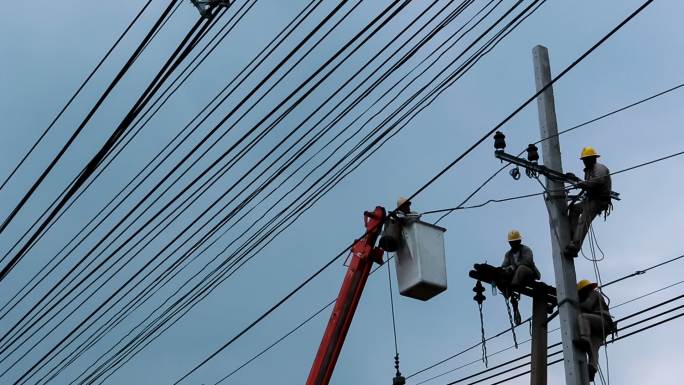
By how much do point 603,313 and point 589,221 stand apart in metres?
0.97

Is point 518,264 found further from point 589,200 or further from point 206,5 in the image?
point 206,5

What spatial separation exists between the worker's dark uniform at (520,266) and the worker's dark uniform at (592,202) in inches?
→ 34.6

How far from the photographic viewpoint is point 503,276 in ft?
46.1

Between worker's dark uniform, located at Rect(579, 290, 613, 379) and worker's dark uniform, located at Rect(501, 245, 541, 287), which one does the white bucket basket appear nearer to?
worker's dark uniform, located at Rect(501, 245, 541, 287)

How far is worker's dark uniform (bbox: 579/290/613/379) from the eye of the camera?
496 inches

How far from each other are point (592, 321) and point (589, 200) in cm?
140

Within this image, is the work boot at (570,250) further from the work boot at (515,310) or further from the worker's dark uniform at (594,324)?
the work boot at (515,310)

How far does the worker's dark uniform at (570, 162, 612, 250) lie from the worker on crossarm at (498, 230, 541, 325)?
0.89 m

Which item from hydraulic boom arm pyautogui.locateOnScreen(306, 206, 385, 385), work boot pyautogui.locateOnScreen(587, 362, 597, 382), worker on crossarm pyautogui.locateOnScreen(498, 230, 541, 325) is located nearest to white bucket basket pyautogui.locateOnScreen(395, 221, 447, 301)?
hydraulic boom arm pyautogui.locateOnScreen(306, 206, 385, 385)

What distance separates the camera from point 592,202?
13.5 meters

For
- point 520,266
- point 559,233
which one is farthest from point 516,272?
point 559,233

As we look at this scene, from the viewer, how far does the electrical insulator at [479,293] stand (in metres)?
14.2

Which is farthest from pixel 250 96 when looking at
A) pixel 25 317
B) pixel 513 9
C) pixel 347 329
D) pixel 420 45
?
pixel 25 317

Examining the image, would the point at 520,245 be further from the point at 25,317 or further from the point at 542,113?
the point at 25,317
